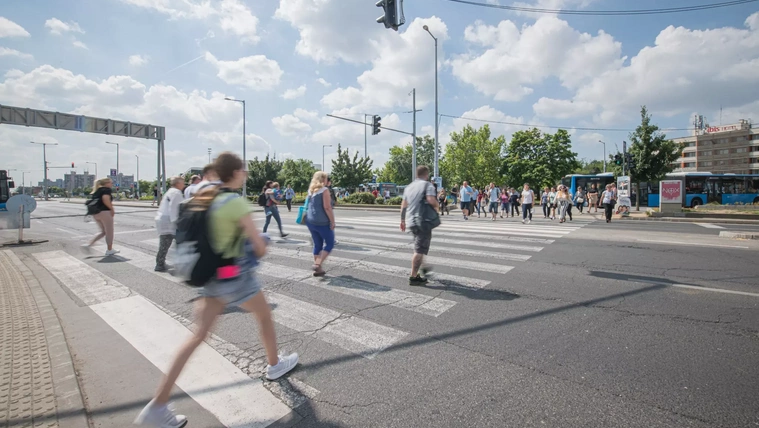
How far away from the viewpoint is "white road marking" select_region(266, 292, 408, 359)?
346 centimetres

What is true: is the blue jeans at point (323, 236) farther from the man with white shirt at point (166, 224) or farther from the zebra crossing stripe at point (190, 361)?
the man with white shirt at point (166, 224)

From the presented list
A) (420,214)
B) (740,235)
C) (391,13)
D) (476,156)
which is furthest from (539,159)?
(420,214)

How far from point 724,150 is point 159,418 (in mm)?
118316

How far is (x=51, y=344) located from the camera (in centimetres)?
352

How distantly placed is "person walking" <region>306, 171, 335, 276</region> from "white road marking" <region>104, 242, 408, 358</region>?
1257 mm

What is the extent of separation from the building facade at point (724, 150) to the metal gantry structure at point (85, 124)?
94634 mm

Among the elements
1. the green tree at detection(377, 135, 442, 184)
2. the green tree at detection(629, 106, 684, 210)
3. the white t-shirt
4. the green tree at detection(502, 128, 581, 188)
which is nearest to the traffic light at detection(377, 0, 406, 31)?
the white t-shirt

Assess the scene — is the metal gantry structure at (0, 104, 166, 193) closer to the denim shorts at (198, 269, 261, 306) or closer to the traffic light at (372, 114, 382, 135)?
the traffic light at (372, 114, 382, 135)

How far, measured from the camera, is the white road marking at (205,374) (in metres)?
2.48

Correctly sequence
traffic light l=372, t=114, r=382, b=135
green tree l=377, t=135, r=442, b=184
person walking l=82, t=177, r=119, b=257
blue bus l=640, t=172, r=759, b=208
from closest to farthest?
person walking l=82, t=177, r=119, b=257
traffic light l=372, t=114, r=382, b=135
blue bus l=640, t=172, r=759, b=208
green tree l=377, t=135, r=442, b=184

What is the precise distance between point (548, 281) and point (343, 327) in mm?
3382

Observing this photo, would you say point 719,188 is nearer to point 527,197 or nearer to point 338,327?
point 527,197

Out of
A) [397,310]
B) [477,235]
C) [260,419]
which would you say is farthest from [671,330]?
[477,235]

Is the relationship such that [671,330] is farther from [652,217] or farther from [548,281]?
[652,217]
